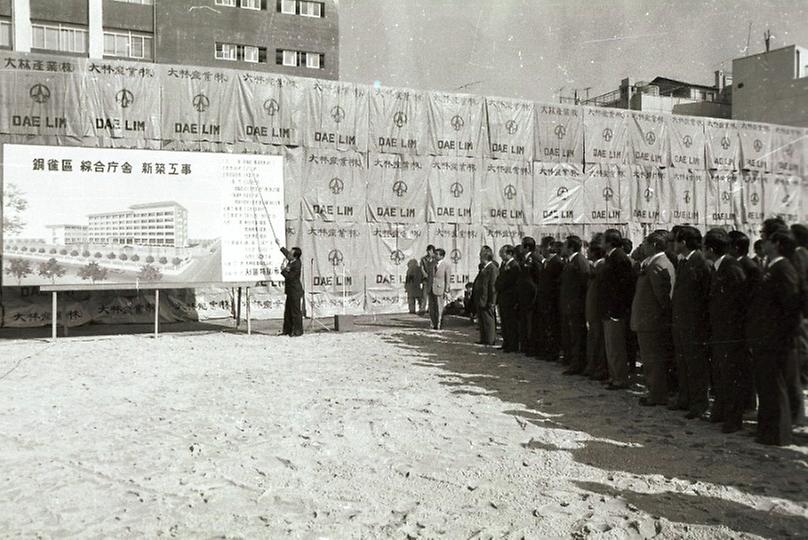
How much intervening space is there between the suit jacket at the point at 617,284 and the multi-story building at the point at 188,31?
27361 mm

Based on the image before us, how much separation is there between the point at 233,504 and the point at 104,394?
149 inches

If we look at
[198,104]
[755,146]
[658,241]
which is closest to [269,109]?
[198,104]

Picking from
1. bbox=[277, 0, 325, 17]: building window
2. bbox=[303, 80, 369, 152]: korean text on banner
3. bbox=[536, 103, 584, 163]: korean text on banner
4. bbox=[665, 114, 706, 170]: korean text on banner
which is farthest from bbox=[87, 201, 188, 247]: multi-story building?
bbox=[277, 0, 325, 17]: building window

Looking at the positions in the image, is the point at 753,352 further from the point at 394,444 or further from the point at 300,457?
the point at 300,457

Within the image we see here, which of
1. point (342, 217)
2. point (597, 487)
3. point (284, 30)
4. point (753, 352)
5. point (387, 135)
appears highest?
point (284, 30)

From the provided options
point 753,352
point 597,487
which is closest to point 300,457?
point 597,487

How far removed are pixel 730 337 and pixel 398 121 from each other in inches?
475

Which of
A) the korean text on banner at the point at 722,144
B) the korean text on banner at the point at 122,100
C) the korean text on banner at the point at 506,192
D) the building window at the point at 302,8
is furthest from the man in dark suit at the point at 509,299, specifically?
the building window at the point at 302,8

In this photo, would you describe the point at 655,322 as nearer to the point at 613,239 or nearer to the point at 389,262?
the point at 613,239

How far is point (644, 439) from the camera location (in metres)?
5.22

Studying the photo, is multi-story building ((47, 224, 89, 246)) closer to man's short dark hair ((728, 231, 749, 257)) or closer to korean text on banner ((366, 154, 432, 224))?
korean text on banner ((366, 154, 432, 224))

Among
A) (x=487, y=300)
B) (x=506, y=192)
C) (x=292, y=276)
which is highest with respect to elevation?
(x=506, y=192)

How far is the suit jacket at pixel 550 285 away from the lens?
8953 mm

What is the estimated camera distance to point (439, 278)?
12.5 metres
